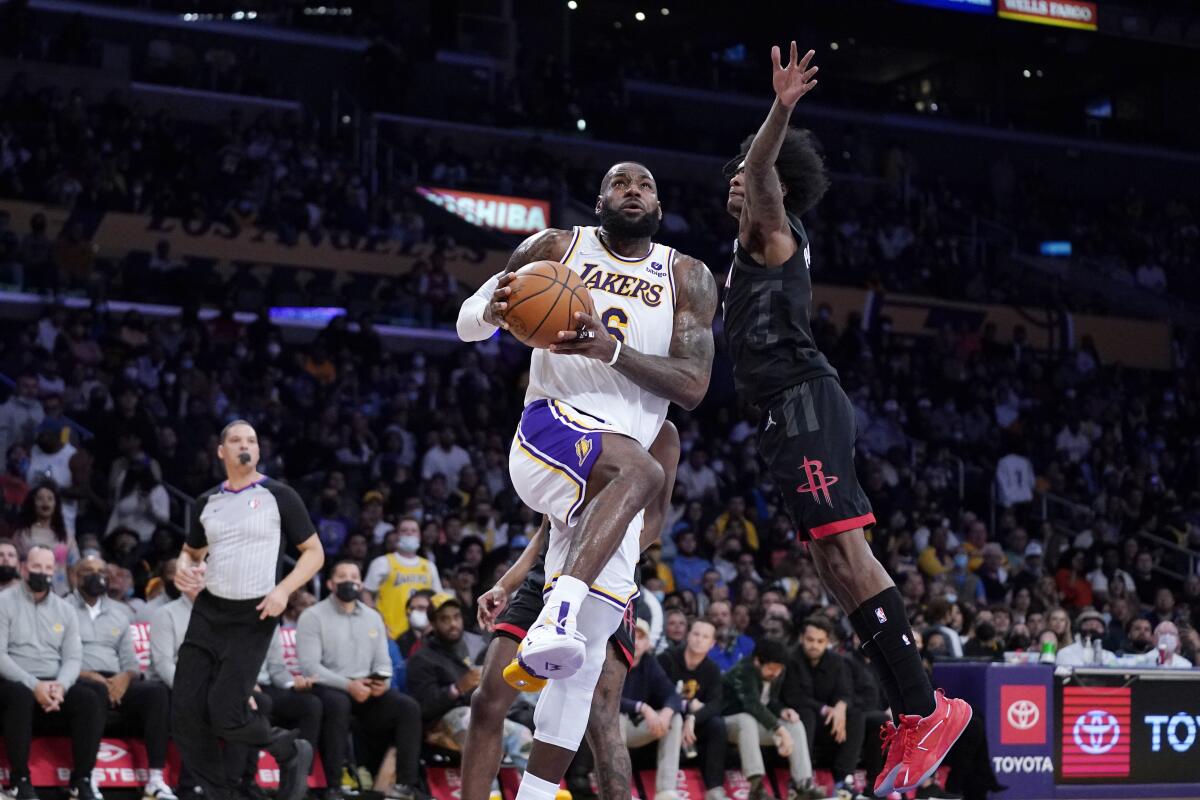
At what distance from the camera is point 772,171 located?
567 cm

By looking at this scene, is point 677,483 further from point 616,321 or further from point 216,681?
point 616,321

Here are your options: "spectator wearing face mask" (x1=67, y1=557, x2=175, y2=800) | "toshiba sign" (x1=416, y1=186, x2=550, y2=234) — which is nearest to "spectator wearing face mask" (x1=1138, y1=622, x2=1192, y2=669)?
"spectator wearing face mask" (x1=67, y1=557, x2=175, y2=800)

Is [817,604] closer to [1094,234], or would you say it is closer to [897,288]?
[897,288]

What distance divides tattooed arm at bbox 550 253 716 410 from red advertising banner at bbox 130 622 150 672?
6.66 metres

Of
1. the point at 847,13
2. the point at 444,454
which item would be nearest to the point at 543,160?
the point at 847,13

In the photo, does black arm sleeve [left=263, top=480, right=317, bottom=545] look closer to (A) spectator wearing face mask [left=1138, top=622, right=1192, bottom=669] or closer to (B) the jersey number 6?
(B) the jersey number 6

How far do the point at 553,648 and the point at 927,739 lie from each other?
1.51 m

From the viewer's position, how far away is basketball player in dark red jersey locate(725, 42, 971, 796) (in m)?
5.65

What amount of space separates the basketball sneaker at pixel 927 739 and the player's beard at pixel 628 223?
2.09m

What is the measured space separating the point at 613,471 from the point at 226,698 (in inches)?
154

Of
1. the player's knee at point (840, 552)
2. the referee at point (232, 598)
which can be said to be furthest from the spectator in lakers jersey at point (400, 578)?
the player's knee at point (840, 552)

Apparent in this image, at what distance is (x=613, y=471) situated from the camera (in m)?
5.67

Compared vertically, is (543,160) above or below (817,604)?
above

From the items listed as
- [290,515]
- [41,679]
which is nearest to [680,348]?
[290,515]
